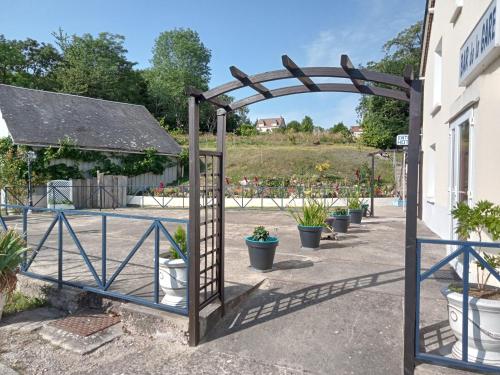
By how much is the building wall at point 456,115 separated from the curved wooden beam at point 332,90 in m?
1.40

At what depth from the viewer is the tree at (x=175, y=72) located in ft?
144

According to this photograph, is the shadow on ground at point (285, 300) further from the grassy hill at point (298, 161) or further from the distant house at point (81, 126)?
the grassy hill at point (298, 161)

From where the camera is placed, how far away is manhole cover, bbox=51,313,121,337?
3710mm

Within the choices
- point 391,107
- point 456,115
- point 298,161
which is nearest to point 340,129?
point 391,107

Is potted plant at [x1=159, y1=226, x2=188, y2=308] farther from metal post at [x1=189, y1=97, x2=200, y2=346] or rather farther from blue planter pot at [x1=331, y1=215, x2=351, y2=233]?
blue planter pot at [x1=331, y1=215, x2=351, y2=233]

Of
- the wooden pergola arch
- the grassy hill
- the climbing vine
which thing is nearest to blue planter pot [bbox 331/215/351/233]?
the wooden pergola arch

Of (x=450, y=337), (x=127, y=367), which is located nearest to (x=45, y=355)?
(x=127, y=367)

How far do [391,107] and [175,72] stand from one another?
27.2 m

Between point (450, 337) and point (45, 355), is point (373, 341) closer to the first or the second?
point (450, 337)

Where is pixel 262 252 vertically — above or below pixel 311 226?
below

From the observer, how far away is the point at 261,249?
5242mm

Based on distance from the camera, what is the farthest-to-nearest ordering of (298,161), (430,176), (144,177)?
(298,161) → (144,177) → (430,176)

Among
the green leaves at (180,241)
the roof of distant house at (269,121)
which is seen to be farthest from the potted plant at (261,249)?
the roof of distant house at (269,121)

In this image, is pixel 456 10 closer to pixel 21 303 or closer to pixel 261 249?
pixel 261 249
